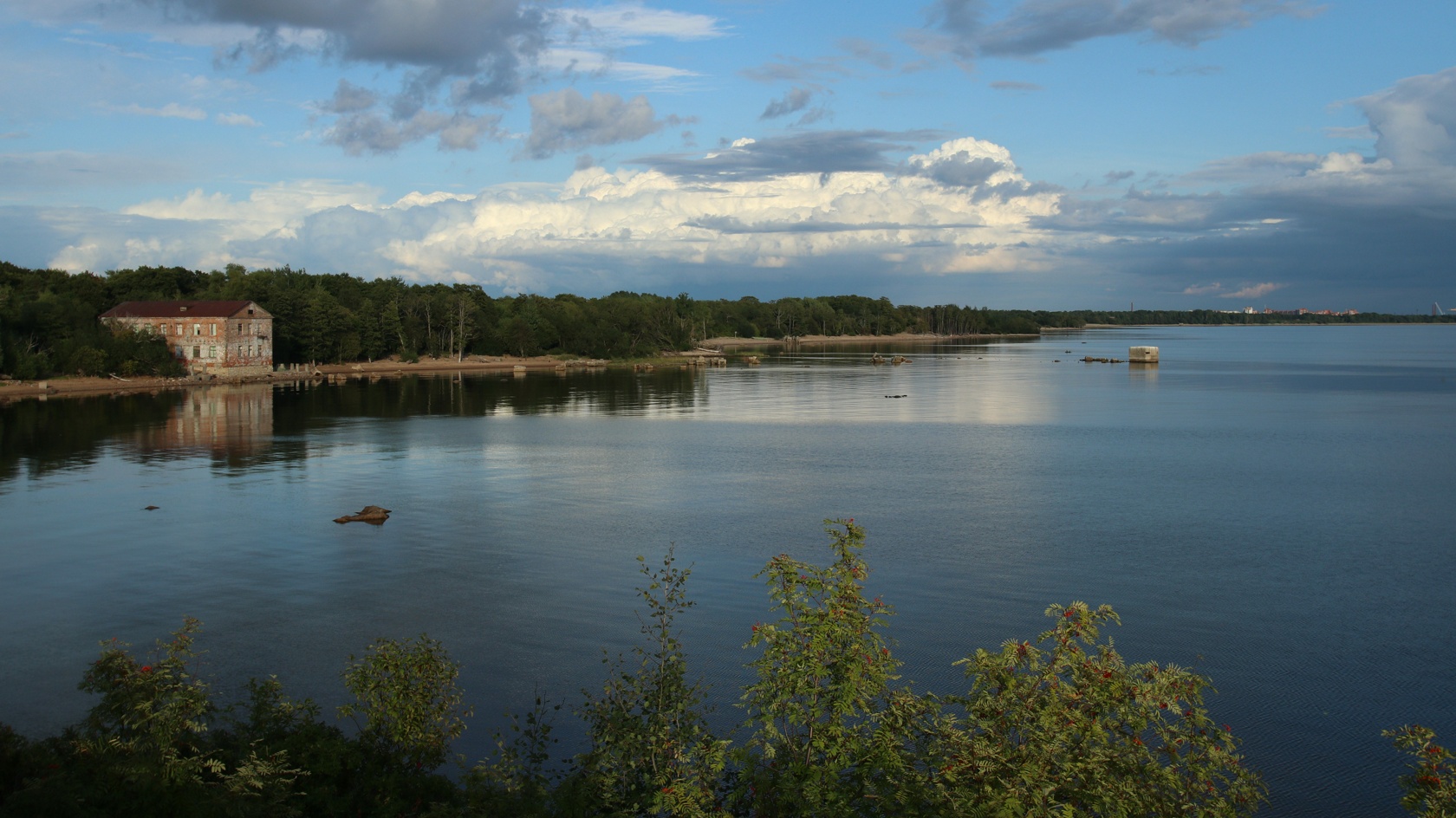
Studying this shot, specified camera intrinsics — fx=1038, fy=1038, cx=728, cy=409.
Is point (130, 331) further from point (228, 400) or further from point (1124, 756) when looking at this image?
point (1124, 756)

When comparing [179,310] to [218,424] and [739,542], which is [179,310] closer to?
[218,424]

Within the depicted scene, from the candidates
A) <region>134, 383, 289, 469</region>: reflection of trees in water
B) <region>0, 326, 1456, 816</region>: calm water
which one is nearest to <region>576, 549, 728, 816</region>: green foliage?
<region>0, 326, 1456, 816</region>: calm water

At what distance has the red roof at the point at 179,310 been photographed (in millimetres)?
101750

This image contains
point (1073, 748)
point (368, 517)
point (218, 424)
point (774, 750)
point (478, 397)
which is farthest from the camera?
point (478, 397)

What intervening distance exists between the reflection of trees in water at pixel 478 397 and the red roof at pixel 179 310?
33.6 ft

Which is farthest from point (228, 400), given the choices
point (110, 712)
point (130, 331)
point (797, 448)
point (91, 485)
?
point (110, 712)

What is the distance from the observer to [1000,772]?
10352 millimetres

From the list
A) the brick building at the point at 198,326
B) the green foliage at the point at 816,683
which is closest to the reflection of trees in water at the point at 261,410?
the brick building at the point at 198,326

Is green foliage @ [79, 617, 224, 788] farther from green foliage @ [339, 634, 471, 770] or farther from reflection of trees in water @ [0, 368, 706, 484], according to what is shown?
reflection of trees in water @ [0, 368, 706, 484]

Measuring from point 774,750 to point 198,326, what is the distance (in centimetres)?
10558

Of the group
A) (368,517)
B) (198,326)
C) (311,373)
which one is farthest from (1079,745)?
(311,373)

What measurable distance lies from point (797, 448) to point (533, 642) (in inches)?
1311

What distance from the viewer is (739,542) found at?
31.0 metres

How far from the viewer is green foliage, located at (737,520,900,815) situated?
1107 cm
